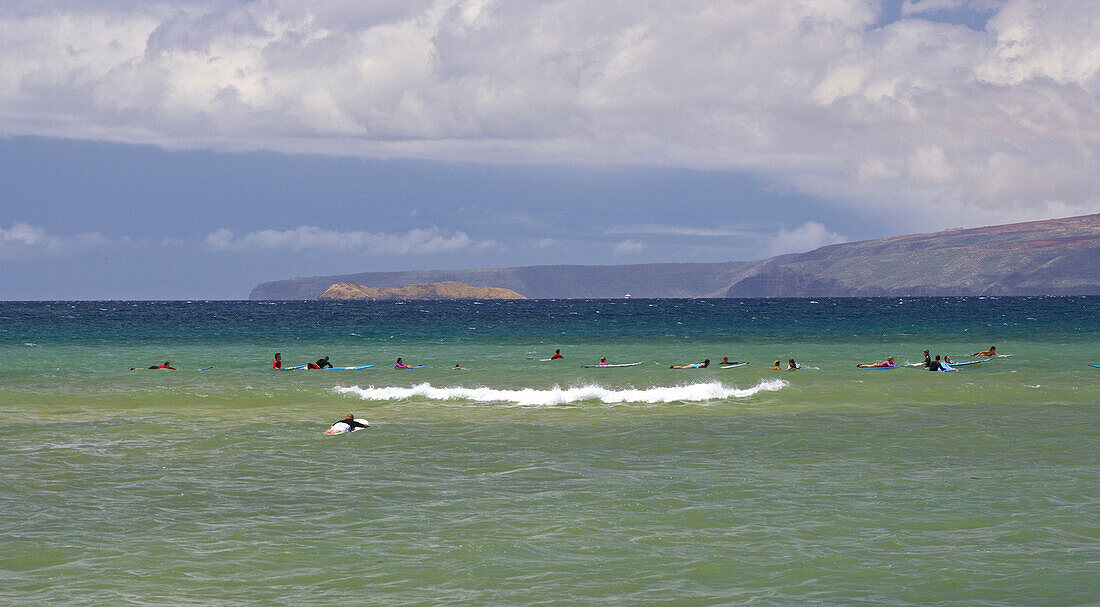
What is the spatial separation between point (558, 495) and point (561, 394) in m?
23.0

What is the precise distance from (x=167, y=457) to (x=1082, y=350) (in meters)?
73.4

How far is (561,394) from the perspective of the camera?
44.9m

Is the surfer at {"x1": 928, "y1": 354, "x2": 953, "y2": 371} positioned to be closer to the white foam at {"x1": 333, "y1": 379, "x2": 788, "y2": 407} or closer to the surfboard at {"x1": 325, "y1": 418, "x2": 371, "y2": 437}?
the white foam at {"x1": 333, "y1": 379, "x2": 788, "y2": 407}

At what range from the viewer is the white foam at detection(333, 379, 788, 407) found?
4338 cm

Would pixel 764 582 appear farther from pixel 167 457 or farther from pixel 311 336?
pixel 311 336

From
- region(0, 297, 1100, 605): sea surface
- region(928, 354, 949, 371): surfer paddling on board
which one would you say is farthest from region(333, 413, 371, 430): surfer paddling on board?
region(928, 354, 949, 371): surfer paddling on board

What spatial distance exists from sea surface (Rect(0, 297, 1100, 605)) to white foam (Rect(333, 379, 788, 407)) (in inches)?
12.4

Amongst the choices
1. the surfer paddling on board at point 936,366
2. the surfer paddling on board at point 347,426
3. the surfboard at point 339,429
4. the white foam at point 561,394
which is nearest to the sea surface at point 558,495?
A: the white foam at point 561,394

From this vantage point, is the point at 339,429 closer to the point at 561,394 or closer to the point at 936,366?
the point at 561,394

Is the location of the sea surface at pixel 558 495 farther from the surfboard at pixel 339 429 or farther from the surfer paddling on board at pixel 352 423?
the surfboard at pixel 339 429

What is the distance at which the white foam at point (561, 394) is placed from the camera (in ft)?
142

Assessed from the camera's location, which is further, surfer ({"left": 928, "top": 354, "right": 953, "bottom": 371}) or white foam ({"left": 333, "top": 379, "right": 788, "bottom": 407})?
surfer ({"left": 928, "top": 354, "right": 953, "bottom": 371})

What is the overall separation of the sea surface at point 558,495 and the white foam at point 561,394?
32 cm

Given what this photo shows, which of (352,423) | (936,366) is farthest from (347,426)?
(936,366)
